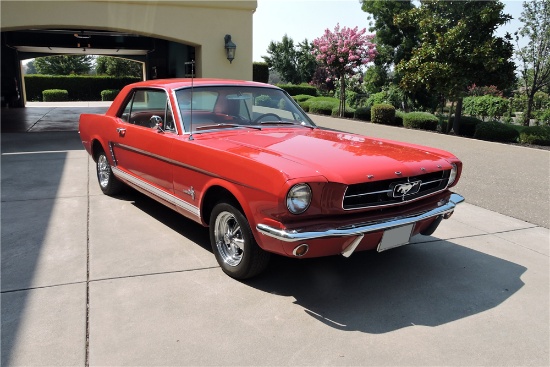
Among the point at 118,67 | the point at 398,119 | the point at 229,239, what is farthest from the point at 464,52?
the point at 118,67

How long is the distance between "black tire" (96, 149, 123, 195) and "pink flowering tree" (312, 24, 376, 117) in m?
16.3

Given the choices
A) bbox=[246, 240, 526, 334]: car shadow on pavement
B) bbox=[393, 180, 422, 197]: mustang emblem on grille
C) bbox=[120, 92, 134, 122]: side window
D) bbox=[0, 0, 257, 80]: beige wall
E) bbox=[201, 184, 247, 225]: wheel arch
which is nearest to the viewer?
bbox=[246, 240, 526, 334]: car shadow on pavement

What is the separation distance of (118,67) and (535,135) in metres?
37.1

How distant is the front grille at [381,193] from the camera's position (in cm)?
298

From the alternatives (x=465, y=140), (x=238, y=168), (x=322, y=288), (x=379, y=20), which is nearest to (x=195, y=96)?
(x=238, y=168)

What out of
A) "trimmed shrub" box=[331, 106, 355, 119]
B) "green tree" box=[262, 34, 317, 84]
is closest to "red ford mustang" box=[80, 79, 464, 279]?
"trimmed shrub" box=[331, 106, 355, 119]

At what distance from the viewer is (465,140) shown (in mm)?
13438

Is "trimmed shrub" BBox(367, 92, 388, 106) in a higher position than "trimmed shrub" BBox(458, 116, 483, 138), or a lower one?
higher

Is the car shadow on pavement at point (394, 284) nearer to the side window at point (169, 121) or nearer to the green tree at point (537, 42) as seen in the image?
the side window at point (169, 121)

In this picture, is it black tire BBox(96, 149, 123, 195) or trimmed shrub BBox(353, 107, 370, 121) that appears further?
trimmed shrub BBox(353, 107, 370, 121)

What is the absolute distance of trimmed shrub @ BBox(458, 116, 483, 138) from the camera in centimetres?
1544

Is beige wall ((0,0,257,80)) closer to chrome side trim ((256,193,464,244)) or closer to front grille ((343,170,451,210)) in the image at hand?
front grille ((343,170,451,210))

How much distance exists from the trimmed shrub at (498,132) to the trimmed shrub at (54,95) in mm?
27455

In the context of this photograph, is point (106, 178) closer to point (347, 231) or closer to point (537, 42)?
point (347, 231)
